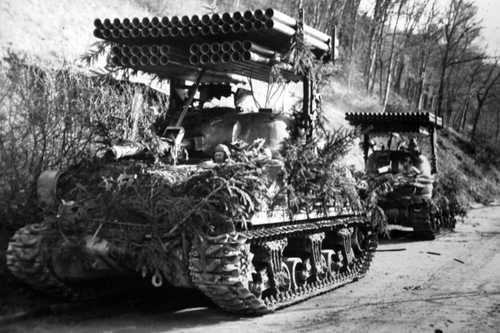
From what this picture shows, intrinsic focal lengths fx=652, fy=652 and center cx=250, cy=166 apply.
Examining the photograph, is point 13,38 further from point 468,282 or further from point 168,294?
point 468,282

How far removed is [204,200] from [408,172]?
31.2 feet

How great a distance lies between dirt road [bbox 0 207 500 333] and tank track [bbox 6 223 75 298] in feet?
1.47

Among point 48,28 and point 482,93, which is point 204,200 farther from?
point 482,93

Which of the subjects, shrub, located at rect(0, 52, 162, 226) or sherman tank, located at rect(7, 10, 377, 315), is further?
shrub, located at rect(0, 52, 162, 226)

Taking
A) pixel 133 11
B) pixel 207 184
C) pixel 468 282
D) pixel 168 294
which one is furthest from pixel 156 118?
pixel 133 11

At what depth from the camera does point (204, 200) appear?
6.12m

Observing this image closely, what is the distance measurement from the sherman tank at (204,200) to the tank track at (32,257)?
0.01 meters

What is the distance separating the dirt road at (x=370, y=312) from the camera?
21.5 ft

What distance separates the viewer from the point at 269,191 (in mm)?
6844

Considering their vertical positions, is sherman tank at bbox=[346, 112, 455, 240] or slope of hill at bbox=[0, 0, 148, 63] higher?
slope of hill at bbox=[0, 0, 148, 63]

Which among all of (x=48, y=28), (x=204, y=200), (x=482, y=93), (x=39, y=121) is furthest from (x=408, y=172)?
(x=482, y=93)

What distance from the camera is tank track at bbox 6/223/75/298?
22.1 ft

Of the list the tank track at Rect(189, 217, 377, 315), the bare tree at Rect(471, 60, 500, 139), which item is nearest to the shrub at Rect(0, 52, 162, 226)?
the tank track at Rect(189, 217, 377, 315)

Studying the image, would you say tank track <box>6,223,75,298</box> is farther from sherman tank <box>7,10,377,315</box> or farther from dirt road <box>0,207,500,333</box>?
dirt road <box>0,207,500,333</box>
